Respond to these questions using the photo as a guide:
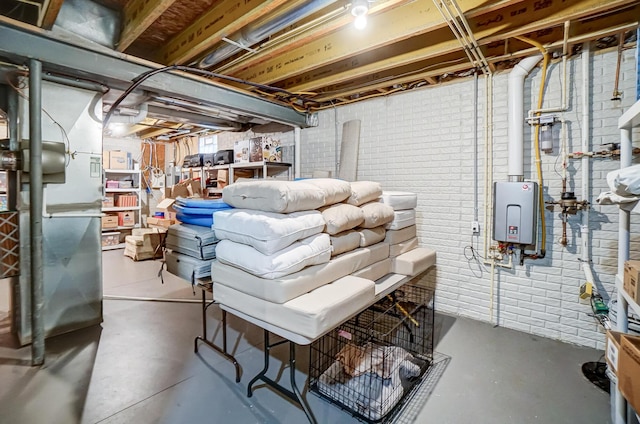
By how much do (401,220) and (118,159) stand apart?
6657mm

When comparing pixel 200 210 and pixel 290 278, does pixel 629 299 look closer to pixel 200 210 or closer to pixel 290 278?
pixel 290 278

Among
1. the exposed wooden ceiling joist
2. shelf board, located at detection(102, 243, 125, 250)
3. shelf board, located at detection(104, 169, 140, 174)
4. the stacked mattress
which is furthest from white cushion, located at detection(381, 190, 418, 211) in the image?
shelf board, located at detection(104, 169, 140, 174)

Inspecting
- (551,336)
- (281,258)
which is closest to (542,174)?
(551,336)

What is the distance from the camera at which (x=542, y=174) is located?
9.24ft

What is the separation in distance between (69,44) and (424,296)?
392 cm

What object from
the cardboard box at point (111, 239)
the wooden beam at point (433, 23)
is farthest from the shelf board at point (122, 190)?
the wooden beam at point (433, 23)

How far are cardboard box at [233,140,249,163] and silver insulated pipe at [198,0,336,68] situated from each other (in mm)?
1967

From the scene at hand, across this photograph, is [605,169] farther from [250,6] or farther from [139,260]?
[139,260]

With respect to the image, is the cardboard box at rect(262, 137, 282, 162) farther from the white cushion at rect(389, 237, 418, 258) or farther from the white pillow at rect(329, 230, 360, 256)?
the white pillow at rect(329, 230, 360, 256)

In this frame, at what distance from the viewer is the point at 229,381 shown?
2.18 metres

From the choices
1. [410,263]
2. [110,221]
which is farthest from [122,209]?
[410,263]

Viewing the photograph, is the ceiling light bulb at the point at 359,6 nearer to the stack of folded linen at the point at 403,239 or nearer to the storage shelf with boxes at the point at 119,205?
the stack of folded linen at the point at 403,239

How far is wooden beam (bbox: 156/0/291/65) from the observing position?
2205mm

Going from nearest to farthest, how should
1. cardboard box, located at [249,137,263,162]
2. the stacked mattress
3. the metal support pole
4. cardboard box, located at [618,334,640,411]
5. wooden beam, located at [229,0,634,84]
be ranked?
cardboard box, located at [618,334,640,411], the stacked mattress, wooden beam, located at [229,0,634,84], the metal support pole, cardboard box, located at [249,137,263,162]
